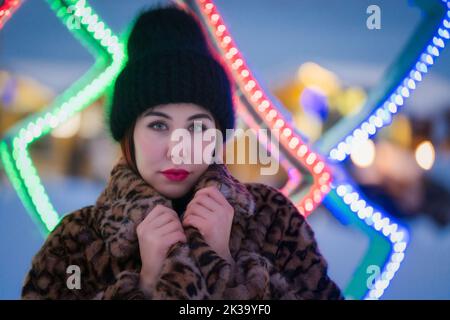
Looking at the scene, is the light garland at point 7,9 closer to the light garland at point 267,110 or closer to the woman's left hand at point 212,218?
the light garland at point 267,110

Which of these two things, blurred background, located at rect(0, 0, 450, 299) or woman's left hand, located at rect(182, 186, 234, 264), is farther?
blurred background, located at rect(0, 0, 450, 299)

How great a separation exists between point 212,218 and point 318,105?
22.7 inches

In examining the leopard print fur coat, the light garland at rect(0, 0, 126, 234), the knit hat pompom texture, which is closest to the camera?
the leopard print fur coat

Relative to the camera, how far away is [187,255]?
130cm

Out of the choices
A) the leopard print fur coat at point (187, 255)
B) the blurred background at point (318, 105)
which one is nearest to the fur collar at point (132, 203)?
the leopard print fur coat at point (187, 255)

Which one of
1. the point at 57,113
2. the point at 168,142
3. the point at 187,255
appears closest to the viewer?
the point at 187,255

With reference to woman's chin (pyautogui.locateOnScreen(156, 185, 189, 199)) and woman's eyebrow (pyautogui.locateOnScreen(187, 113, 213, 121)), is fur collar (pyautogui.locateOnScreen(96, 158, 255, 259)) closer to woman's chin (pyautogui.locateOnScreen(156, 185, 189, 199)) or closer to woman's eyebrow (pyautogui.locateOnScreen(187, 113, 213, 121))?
woman's chin (pyautogui.locateOnScreen(156, 185, 189, 199))

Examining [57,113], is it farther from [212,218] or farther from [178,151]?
[212,218]

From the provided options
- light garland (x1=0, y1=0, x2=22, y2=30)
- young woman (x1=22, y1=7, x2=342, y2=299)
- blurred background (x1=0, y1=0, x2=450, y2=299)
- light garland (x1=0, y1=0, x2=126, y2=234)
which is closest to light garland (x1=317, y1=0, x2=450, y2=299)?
blurred background (x1=0, y1=0, x2=450, y2=299)

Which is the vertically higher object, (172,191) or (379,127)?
(379,127)

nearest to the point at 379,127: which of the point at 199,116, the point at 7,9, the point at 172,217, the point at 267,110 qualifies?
the point at 267,110

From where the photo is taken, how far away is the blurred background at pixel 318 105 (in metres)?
1.65

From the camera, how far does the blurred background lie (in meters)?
1.65
